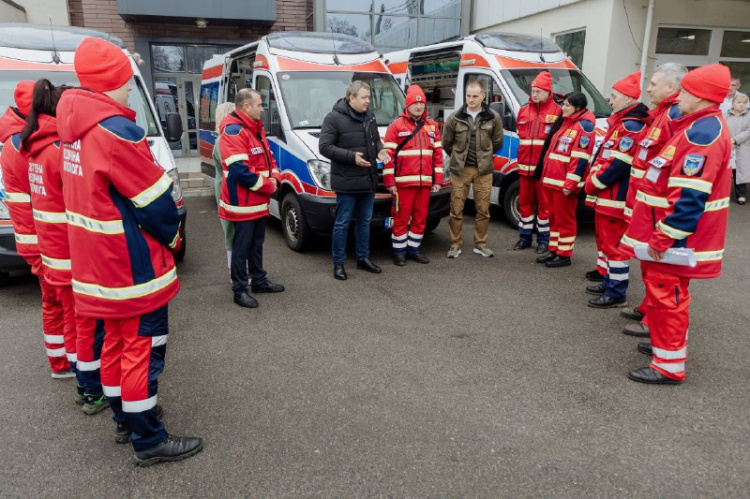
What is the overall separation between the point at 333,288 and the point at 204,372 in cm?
196

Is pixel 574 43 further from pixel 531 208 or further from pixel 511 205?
pixel 531 208

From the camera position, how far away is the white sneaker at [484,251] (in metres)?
6.79

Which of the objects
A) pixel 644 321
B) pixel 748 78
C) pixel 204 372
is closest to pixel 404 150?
pixel 644 321

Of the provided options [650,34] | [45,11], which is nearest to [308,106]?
[650,34]

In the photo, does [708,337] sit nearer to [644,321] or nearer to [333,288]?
[644,321]

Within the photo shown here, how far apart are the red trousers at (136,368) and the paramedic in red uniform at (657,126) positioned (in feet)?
10.8

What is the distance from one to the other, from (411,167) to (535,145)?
5.23 ft

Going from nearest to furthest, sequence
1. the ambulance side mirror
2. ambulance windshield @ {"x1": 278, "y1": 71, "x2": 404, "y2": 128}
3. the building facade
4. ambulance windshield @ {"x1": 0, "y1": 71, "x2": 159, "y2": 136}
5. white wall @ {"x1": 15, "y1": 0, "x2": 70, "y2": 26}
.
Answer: ambulance windshield @ {"x1": 0, "y1": 71, "x2": 159, "y2": 136}
the ambulance side mirror
ambulance windshield @ {"x1": 278, "y1": 71, "x2": 404, "y2": 128}
the building facade
white wall @ {"x1": 15, "y1": 0, "x2": 70, "y2": 26}

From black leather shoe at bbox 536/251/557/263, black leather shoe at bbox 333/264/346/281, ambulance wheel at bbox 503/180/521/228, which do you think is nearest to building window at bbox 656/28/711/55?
ambulance wheel at bbox 503/180/521/228

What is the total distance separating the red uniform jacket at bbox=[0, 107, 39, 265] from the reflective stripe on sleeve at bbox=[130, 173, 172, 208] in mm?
1354

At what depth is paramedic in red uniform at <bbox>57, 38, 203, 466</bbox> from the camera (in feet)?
8.17

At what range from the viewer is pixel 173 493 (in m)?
2.72

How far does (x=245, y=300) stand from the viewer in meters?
5.16

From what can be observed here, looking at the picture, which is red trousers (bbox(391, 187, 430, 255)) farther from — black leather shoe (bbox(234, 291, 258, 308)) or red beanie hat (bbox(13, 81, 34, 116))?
red beanie hat (bbox(13, 81, 34, 116))
